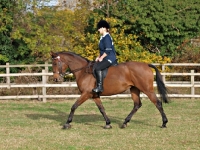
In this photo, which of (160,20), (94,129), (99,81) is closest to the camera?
(94,129)

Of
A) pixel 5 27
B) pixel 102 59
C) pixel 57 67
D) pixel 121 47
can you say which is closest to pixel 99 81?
pixel 102 59

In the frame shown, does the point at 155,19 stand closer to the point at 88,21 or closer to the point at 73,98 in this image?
the point at 88,21

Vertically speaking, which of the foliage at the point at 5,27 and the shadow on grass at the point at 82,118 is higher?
the foliage at the point at 5,27

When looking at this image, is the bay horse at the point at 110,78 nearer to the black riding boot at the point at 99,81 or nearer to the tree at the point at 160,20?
the black riding boot at the point at 99,81

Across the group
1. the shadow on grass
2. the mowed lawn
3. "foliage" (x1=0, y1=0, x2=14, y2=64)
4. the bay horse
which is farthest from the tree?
the bay horse

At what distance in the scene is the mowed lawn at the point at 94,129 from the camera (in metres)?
9.33

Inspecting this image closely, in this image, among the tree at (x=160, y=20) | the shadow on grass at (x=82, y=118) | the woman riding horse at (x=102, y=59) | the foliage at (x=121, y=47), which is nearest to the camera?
the woman riding horse at (x=102, y=59)

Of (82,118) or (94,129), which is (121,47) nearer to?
(82,118)

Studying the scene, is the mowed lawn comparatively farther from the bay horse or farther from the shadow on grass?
the bay horse

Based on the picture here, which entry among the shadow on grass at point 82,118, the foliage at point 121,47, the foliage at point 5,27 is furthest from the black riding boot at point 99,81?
the foliage at point 5,27

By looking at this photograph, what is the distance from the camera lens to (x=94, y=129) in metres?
11.4

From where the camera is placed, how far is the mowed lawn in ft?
30.6

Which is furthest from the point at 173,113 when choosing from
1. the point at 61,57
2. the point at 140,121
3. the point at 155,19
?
the point at 155,19

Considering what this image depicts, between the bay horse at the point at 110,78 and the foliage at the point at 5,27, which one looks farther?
the foliage at the point at 5,27
